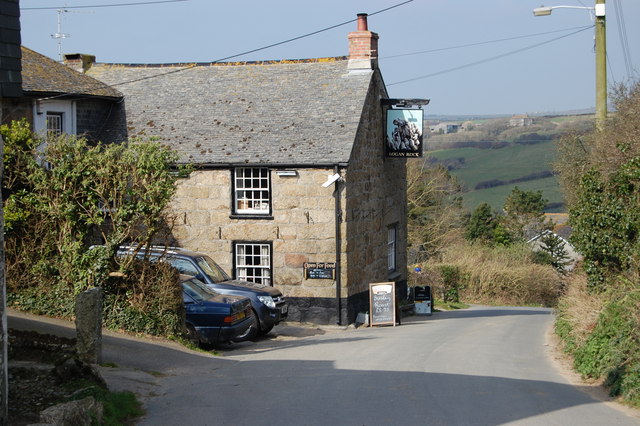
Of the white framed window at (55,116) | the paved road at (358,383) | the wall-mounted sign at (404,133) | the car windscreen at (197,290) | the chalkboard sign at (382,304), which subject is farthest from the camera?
the wall-mounted sign at (404,133)

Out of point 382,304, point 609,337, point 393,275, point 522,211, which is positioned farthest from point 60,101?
point 522,211

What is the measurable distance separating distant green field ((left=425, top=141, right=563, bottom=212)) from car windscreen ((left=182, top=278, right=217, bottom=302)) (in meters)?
70.0

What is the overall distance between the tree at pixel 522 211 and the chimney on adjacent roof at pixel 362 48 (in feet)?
105

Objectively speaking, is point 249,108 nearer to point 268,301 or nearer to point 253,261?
point 253,261

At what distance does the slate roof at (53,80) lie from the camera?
940 inches

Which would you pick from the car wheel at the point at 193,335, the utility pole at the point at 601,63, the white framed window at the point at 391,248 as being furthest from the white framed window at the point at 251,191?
the utility pole at the point at 601,63

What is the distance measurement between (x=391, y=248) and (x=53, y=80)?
44.1 feet

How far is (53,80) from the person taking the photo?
2505 cm

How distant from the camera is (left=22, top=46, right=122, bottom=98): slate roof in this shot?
2387 centimetres

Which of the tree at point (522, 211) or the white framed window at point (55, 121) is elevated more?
the white framed window at point (55, 121)

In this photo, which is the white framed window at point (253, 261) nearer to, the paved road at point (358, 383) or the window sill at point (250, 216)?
the window sill at point (250, 216)

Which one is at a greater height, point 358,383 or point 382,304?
point 358,383

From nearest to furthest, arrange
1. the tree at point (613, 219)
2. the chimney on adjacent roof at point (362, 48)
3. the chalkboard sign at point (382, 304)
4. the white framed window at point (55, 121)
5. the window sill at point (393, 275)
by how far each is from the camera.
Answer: the tree at point (613, 219) → the chalkboard sign at point (382, 304) → the white framed window at point (55, 121) → the chimney on adjacent roof at point (362, 48) → the window sill at point (393, 275)

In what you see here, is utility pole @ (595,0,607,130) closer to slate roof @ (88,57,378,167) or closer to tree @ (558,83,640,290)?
tree @ (558,83,640,290)
